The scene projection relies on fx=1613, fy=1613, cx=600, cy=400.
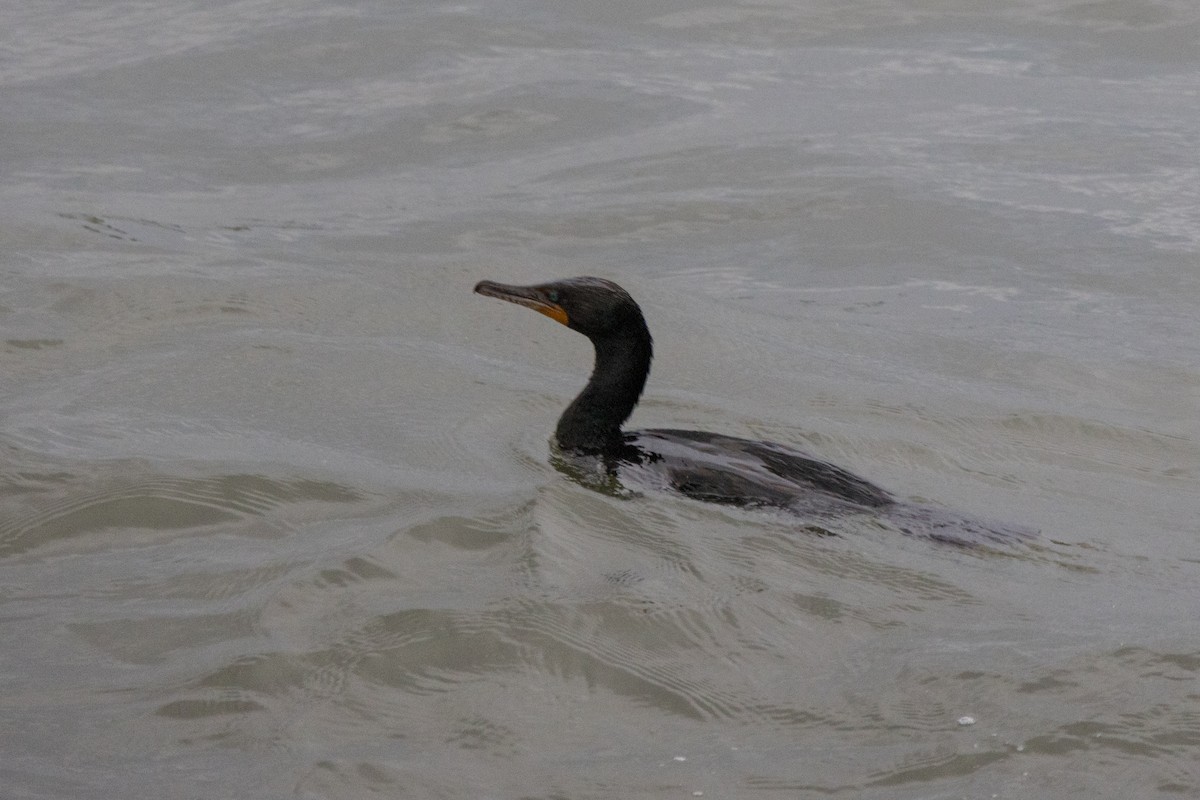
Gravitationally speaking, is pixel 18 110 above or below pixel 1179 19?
below

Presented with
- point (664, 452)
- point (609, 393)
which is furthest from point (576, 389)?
point (664, 452)

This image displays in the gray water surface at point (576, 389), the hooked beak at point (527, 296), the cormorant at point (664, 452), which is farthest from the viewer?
the hooked beak at point (527, 296)

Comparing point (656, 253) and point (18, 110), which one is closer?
point (656, 253)

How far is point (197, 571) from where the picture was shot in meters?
5.50

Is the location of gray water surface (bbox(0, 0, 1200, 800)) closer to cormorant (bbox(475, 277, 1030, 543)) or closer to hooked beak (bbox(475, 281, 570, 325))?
cormorant (bbox(475, 277, 1030, 543))

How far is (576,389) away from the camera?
8625 mm

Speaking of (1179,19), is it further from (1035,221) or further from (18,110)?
(18,110)

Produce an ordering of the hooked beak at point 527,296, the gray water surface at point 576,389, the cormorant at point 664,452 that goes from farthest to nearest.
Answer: the hooked beak at point 527,296 → the cormorant at point 664,452 → the gray water surface at point 576,389

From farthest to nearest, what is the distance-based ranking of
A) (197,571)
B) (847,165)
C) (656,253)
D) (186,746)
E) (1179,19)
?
(1179,19)
(847,165)
(656,253)
(197,571)
(186,746)

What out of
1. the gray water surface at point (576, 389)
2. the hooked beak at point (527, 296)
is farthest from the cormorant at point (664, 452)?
the gray water surface at point (576, 389)

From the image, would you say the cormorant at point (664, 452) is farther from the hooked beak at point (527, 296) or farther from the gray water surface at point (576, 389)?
the gray water surface at point (576, 389)

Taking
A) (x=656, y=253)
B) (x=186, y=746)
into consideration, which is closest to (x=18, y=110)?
(x=656, y=253)

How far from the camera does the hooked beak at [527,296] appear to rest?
731 cm

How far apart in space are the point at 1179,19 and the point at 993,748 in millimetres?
14924
